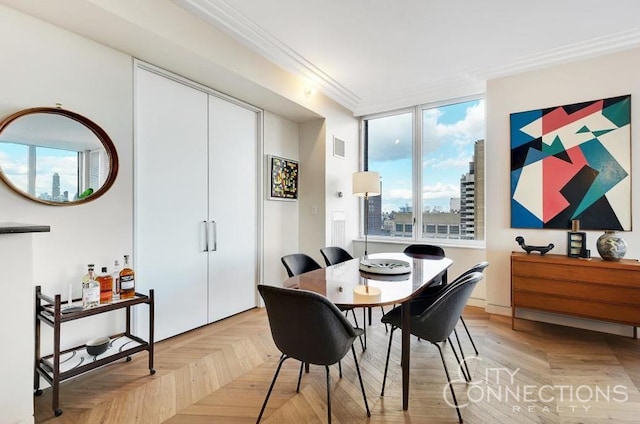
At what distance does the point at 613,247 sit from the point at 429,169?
83.7 inches

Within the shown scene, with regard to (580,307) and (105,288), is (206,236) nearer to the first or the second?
(105,288)

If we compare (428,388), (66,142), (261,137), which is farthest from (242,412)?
(261,137)

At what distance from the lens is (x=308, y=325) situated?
1522mm

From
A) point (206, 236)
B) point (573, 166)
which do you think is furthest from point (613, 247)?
point (206, 236)

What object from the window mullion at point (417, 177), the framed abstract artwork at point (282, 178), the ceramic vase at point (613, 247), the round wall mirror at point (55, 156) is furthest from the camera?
the window mullion at point (417, 177)

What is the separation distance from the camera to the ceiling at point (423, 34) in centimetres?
246

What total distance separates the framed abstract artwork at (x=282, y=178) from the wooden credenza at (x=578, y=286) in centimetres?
268

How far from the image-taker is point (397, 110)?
4.59 m

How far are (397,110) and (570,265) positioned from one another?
9.53 feet

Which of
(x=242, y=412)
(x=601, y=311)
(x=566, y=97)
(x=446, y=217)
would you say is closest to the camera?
(x=242, y=412)

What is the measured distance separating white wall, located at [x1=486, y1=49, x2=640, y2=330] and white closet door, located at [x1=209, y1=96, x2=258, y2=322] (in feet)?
9.17

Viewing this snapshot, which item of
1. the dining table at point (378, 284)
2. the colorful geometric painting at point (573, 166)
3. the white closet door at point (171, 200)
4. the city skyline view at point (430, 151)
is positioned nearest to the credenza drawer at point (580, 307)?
the colorful geometric painting at point (573, 166)

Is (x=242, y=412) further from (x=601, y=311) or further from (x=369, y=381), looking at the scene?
(x=601, y=311)

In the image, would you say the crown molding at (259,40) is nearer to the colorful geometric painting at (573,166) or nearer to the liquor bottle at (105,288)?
the liquor bottle at (105,288)
